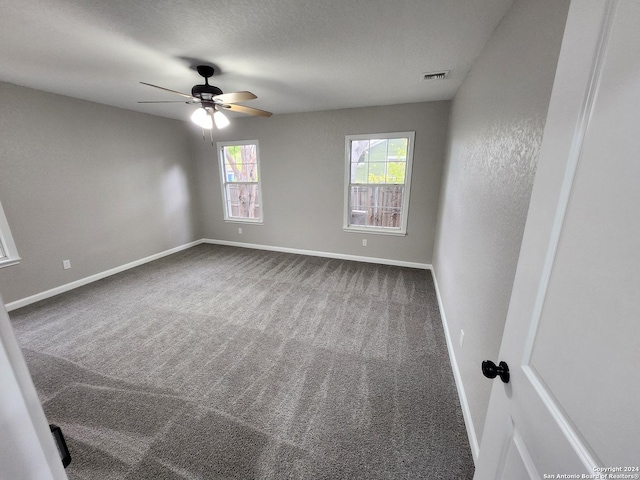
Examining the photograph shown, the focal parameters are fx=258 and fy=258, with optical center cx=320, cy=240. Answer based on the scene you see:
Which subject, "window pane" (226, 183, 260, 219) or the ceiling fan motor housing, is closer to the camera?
the ceiling fan motor housing

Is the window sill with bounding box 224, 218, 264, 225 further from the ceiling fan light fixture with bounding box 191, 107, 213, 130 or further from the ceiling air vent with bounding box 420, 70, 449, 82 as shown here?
the ceiling air vent with bounding box 420, 70, 449, 82

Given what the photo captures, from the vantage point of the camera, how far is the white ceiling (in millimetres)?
1496

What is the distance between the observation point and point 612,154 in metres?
0.48

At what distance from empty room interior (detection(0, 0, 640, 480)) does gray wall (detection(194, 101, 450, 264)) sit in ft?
0.14

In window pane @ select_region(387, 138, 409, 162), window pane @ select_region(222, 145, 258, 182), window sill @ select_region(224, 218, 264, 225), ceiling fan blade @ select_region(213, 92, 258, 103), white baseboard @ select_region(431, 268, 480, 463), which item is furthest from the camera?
window sill @ select_region(224, 218, 264, 225)

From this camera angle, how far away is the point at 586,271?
0.53 metres

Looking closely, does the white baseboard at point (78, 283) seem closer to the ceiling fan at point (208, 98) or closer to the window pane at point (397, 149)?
the ceiling fan at point (208, 98)

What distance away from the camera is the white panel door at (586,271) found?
0.44 meters

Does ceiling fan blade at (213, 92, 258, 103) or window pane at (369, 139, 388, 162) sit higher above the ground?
ceiling fan blade at (213, 92, 258, 103)

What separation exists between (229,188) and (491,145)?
178 inches

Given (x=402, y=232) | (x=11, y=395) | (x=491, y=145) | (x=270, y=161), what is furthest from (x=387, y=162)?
(x=11, y=395)

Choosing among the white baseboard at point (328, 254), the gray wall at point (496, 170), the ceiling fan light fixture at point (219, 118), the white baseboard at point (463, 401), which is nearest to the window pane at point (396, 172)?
the white baseboard at point (328, 254)

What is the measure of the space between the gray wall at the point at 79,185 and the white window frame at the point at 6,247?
2.4 inches

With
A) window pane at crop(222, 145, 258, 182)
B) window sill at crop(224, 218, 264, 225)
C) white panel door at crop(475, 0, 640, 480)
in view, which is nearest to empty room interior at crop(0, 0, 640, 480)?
white panel door at crop(475, 0, 640, 480)
